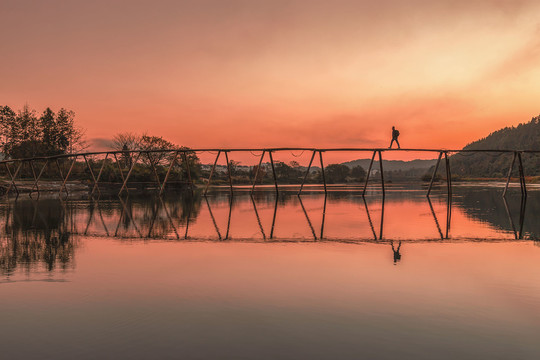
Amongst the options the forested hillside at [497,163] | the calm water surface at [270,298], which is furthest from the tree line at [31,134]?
the forested hillside at [497,163]

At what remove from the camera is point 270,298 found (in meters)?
4.75

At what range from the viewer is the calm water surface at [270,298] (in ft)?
11.0

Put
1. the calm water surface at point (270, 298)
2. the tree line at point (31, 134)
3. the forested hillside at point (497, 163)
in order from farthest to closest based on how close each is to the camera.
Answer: the forested hillside at point (497, 163) → the tree line at point (31, 134) → the calm water surface at point (270, 298)


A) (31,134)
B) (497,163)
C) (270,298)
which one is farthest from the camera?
(497,163)

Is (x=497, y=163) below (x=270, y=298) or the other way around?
the other way around

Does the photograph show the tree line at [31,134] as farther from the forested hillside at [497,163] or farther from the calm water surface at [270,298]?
the forested hillside at [497,163]

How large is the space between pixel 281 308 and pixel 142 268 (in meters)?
3.15

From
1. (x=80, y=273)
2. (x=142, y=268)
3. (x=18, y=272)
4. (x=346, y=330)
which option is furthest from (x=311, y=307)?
(x=18, y=272)

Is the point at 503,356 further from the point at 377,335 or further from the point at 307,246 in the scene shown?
the point at 307,246

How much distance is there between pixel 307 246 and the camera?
8703 mm

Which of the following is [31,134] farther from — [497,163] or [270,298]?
[497,163]

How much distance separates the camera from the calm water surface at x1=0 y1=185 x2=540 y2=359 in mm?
3365

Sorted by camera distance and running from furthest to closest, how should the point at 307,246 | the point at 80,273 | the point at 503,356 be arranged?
the point at 307,246, the point at 80,273, the point at 503,356

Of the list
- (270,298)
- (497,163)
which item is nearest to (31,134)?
(270,298)
